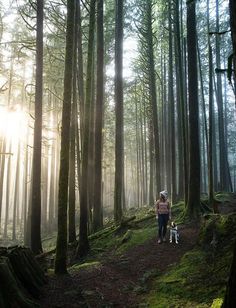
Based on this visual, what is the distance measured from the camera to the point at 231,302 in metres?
3.58

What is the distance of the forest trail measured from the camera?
6.98 meters

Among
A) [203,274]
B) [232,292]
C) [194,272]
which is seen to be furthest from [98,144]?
[232,292]

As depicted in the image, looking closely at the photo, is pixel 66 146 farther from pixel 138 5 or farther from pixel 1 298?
pixel 138 5

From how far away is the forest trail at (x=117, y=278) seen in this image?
22.9 feet

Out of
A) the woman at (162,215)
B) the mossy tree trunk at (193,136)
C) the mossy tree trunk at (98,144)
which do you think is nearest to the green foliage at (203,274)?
the woman at (162,215)

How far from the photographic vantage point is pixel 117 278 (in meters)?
8.82

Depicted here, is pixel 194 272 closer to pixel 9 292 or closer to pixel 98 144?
pixel 9 292

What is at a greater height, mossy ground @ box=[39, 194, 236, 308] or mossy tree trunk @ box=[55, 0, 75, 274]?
mossy tree trunk @ box=[55, 0, 75, 274]

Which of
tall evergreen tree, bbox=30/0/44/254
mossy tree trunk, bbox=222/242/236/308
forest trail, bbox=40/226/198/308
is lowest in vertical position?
forest trail, bbox=40/226/198/308

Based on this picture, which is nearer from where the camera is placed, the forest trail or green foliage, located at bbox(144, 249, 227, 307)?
green foliage, located at bbox(144, 249, 227, 307)

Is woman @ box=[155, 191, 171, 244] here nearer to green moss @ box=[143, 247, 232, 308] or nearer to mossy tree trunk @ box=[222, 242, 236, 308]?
green moss @ box=[143, 247, 232, 308]

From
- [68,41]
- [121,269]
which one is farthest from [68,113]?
[121,269]

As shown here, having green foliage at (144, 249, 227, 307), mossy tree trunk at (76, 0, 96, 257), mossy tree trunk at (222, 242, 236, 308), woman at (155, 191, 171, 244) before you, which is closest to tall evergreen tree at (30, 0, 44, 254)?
mossy tree trunk at (76, 0, 96, 257)

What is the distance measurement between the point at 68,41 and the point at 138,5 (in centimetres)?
1320
